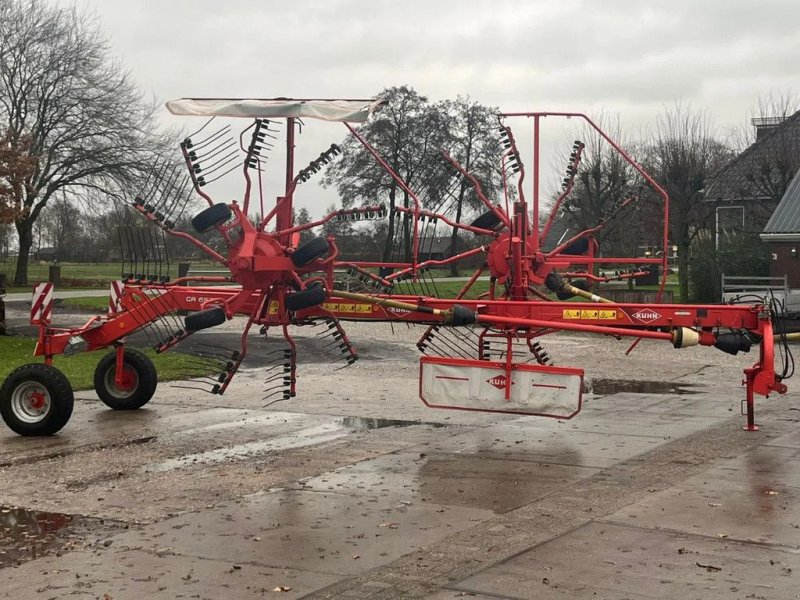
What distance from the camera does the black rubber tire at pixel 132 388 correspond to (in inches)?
529

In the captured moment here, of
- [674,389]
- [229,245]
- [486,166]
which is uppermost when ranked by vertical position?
[486,166]

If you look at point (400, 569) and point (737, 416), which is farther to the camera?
point (737, 416)

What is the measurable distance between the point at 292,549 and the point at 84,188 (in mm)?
40440

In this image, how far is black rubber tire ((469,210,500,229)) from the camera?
48.8ft

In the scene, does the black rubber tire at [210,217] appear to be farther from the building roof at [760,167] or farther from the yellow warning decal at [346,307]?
the building roof at [760,167]

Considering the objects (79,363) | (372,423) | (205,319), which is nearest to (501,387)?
(372,423)

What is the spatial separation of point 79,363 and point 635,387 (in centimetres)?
862

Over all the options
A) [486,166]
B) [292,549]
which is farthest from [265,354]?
[292,549]

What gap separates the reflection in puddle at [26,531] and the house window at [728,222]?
111ft

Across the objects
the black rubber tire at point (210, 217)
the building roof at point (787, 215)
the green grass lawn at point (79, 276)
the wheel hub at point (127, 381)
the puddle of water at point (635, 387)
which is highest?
the building roof at point (787, 215)

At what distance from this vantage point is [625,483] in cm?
925

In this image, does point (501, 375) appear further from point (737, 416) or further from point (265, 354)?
point (265, 354)

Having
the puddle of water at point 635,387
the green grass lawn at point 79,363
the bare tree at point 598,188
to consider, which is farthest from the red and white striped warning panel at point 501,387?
the bare tree at point 598,188

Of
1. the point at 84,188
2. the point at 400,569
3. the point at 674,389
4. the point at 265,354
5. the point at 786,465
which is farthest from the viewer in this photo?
the point at 84,188
